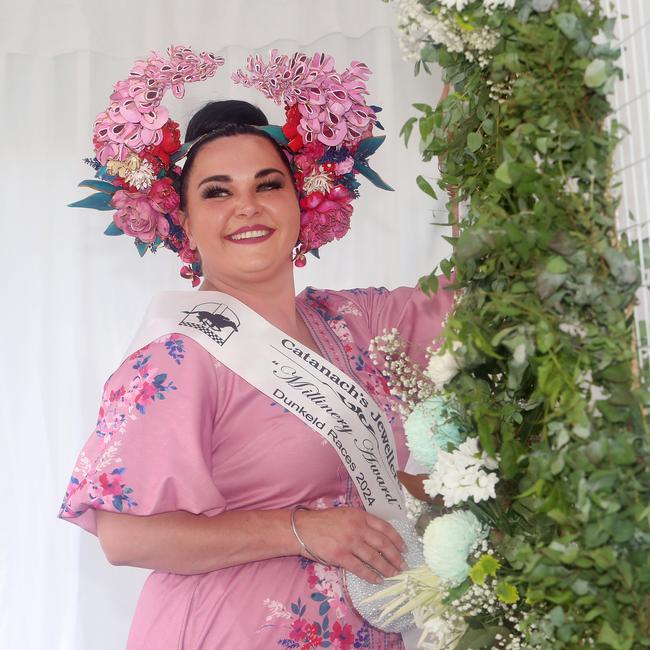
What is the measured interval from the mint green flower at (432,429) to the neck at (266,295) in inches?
27.0

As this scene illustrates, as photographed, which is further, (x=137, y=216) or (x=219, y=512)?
(x=137, y=216)

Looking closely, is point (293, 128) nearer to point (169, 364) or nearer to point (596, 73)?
point (169, 364)

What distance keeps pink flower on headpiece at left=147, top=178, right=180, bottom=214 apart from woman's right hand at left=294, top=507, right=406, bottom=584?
673 mm

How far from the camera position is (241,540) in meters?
1.55

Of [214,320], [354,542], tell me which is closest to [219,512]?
[354,542]

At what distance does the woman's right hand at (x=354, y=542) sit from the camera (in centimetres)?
155

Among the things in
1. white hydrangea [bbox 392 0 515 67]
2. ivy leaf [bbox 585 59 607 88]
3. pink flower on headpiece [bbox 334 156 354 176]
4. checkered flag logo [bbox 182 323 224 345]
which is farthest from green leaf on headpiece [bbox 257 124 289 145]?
ivy leaf [bbox 585 59 607 88]

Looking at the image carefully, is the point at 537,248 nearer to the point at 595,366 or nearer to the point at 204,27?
the point at 595,366

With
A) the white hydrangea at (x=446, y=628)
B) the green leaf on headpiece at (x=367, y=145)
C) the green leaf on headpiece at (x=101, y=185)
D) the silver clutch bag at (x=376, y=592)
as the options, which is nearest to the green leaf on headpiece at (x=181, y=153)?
the green leaf on headpiece at (x=101, y=185)

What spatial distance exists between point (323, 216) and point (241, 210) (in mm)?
258

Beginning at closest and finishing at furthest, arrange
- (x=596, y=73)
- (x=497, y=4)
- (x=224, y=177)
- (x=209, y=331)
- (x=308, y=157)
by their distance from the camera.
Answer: (x=596, y=73) < (x=497, y=4) < (x=209, y=331) < (x=224, y=177) < (x=308, y=157)

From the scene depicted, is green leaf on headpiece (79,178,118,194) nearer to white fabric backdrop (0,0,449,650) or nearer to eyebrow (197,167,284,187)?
eyebrow (197,167,284,187)

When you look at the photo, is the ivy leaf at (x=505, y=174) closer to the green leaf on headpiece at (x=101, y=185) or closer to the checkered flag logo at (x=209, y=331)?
the checkered flag logo at (x=209, y=331)

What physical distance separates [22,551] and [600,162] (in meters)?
2.09
